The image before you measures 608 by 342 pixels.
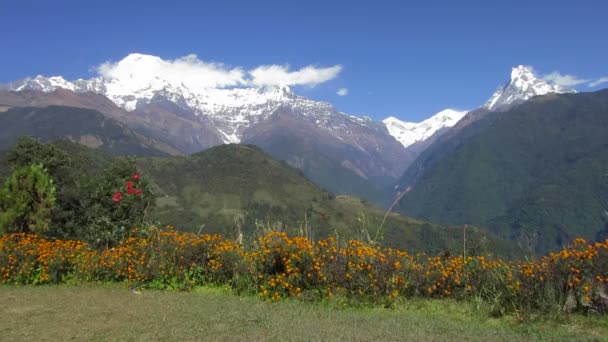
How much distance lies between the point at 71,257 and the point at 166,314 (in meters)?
6.88

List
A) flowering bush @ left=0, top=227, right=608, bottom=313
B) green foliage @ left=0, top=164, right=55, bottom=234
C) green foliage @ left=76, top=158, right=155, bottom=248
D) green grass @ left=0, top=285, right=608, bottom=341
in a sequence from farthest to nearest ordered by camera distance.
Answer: green foliage @ left=0, top=164, right=55, bottom=234 < green foliage @ left=76, top=158, right=155, bottom=248 < flowering bush @ left=0, top=227, right=608, bottom=313 < green grass @ left=0, top=285, right=608, bottom=341

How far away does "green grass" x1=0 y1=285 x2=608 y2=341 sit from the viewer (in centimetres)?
940

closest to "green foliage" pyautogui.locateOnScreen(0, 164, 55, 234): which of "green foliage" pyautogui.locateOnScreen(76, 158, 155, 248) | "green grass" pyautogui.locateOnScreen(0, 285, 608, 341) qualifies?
"green foliage" pyautogui.locateOnScreen(76, 158, 155, 248)

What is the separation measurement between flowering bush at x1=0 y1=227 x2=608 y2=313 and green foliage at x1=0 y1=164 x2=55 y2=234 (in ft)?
23.7

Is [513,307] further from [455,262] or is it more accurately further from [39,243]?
[39,243]

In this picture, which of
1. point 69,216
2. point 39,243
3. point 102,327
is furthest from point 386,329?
point 69,216

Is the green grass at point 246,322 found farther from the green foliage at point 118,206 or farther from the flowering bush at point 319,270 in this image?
the green foliage at point 118,206

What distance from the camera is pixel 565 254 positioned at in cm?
1112

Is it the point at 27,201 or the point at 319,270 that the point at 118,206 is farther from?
the point at 319,270

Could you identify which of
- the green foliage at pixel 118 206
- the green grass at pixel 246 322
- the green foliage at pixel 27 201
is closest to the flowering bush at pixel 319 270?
the green grass at pixel 246 322

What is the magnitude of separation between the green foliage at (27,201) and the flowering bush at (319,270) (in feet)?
23.7

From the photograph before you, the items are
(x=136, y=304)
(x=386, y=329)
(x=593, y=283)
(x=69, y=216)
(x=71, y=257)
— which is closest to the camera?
(x=386, y=329)

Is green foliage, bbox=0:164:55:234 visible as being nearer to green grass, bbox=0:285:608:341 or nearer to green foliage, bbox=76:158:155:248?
green foliage, bbox=76:158:155:248

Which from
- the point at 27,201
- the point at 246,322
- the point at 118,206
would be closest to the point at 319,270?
the point at 246,322
